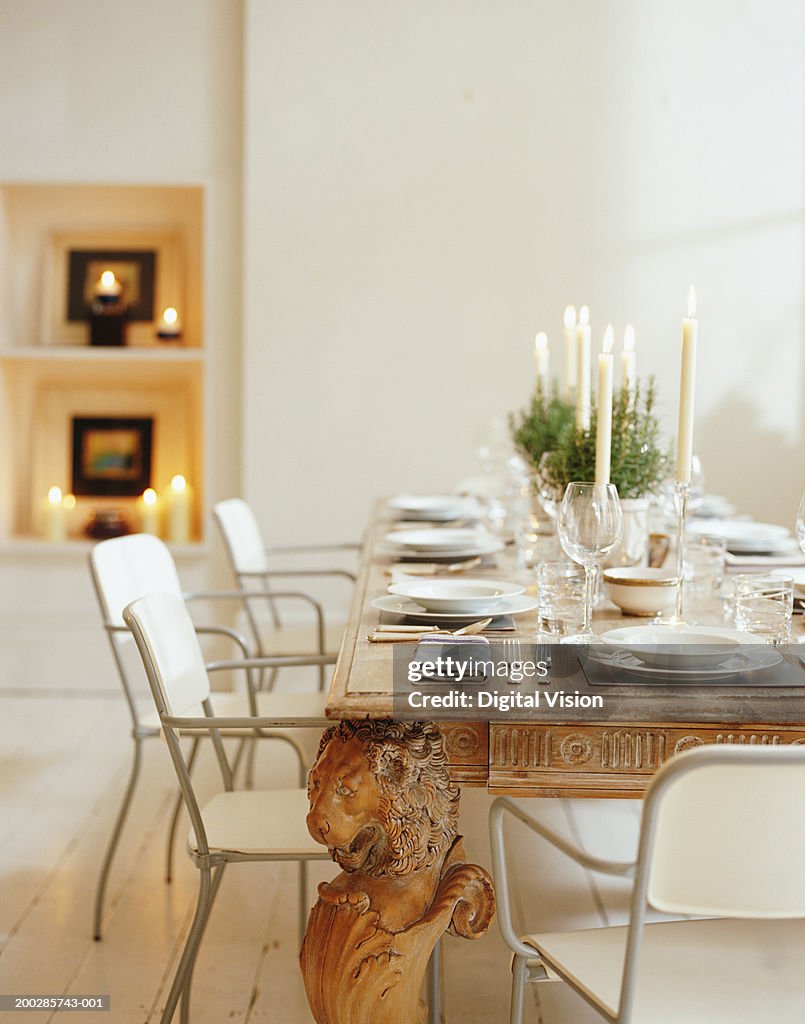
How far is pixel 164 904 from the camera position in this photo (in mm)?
2609

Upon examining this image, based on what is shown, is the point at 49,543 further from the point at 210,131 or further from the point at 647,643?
the point at 647,643

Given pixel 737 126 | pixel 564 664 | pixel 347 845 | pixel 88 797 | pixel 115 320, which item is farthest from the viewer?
pixel 115 320

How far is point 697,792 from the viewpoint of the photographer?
3.95 feet

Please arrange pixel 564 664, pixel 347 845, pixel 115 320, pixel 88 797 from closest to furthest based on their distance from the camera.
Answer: pixel 347 845 < pixel 564 664 < pixel 88 797 < pixel 115 320

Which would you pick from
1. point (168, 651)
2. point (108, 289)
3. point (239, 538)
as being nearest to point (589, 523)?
point (168, 651)

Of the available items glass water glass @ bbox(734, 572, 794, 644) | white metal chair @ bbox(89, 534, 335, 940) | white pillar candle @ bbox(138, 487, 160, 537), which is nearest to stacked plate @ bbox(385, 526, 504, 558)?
white metal chair @ bbox(89, 534, 335, 940)

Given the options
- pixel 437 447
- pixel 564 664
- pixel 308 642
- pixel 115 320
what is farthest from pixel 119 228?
pixel 564 664

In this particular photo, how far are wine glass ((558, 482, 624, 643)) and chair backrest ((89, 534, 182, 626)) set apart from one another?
954 mm

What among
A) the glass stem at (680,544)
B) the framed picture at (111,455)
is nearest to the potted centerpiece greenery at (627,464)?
the glass stem at (680,544)

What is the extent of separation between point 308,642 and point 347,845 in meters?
1.87

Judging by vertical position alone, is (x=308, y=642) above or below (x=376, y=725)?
below

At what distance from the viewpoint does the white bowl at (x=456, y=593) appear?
1.93 meters

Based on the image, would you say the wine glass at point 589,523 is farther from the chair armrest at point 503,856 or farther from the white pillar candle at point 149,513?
the white pillar candle at point 149,513

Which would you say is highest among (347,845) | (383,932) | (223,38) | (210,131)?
(223,38)
